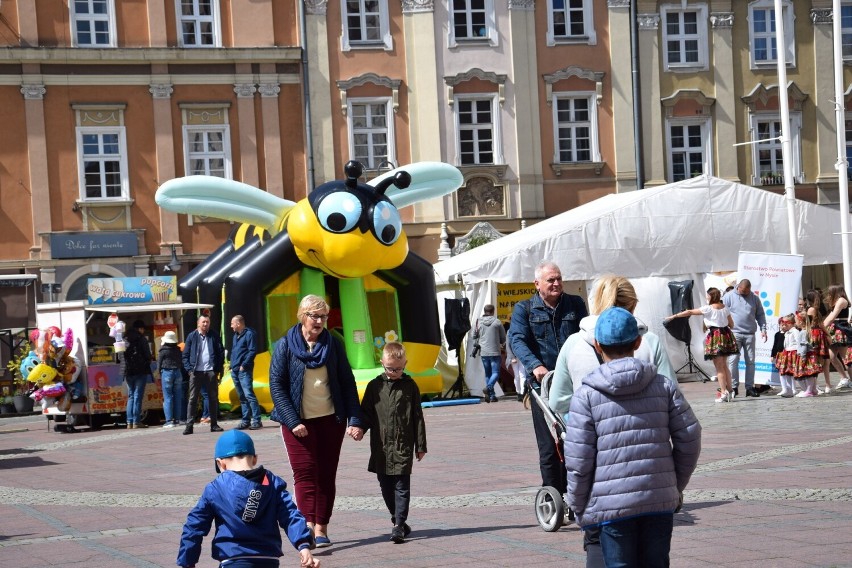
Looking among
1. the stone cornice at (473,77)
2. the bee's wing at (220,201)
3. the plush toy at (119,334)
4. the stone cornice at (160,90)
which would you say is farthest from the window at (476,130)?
the plush toy at (119,334)

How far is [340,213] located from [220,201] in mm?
2244

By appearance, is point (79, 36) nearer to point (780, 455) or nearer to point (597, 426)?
point (780, 455)

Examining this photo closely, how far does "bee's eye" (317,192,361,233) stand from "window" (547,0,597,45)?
17.5 meters

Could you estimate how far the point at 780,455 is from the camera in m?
12.1

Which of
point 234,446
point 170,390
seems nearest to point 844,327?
point 170,390

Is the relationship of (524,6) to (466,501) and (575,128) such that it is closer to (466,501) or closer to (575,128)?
(575,128)

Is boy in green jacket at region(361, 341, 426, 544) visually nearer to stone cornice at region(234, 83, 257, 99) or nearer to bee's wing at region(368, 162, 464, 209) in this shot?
bee's wing at region(368, 162, 464, 209)

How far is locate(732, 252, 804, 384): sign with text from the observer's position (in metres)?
20.3

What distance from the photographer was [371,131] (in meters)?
35.5

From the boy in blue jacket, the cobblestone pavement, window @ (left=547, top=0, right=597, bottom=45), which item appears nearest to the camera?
the boy in blue jacket

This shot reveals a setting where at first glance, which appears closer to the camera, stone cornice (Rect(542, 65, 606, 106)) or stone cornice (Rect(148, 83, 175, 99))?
stone cornice (Rect(148, 83, 175, 99))

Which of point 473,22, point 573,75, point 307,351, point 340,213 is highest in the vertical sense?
point 473,22

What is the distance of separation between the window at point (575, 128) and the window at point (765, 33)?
4555 mm

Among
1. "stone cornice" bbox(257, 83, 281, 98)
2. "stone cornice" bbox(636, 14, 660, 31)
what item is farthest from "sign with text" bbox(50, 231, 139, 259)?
"stone cornice" bbox(636, 14, 660, 31)
